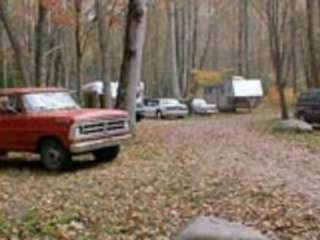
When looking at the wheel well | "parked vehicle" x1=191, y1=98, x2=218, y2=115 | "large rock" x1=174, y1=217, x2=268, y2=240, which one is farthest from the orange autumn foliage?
"large rock" x1=174, y1=217, x2=268, y2=240

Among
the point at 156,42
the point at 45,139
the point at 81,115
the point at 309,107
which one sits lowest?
the point at 45,139

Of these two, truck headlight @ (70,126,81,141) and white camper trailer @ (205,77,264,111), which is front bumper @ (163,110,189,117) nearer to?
white camper trailer @ (205,77,264,111)

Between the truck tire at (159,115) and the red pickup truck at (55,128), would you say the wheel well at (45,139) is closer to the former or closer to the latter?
the red pickup truck at (55,128)

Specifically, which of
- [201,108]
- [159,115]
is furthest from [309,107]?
[201,108]

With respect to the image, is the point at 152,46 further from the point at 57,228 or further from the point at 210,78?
the point at 57,228

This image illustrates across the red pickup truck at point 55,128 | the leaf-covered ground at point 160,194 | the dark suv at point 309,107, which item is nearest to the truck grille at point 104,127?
the red pickup truck at point 55,128

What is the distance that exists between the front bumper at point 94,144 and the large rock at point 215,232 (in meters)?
Result: 6.88

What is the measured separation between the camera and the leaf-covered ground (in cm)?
951

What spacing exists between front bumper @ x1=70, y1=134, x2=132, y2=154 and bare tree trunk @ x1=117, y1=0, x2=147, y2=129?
3.72 meters

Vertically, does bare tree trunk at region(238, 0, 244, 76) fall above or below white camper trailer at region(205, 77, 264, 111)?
above

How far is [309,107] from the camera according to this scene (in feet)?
96.3

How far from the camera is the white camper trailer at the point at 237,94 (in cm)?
5284

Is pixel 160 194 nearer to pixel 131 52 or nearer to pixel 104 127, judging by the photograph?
pixel 104 127

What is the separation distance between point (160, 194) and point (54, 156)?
15.3 feet
